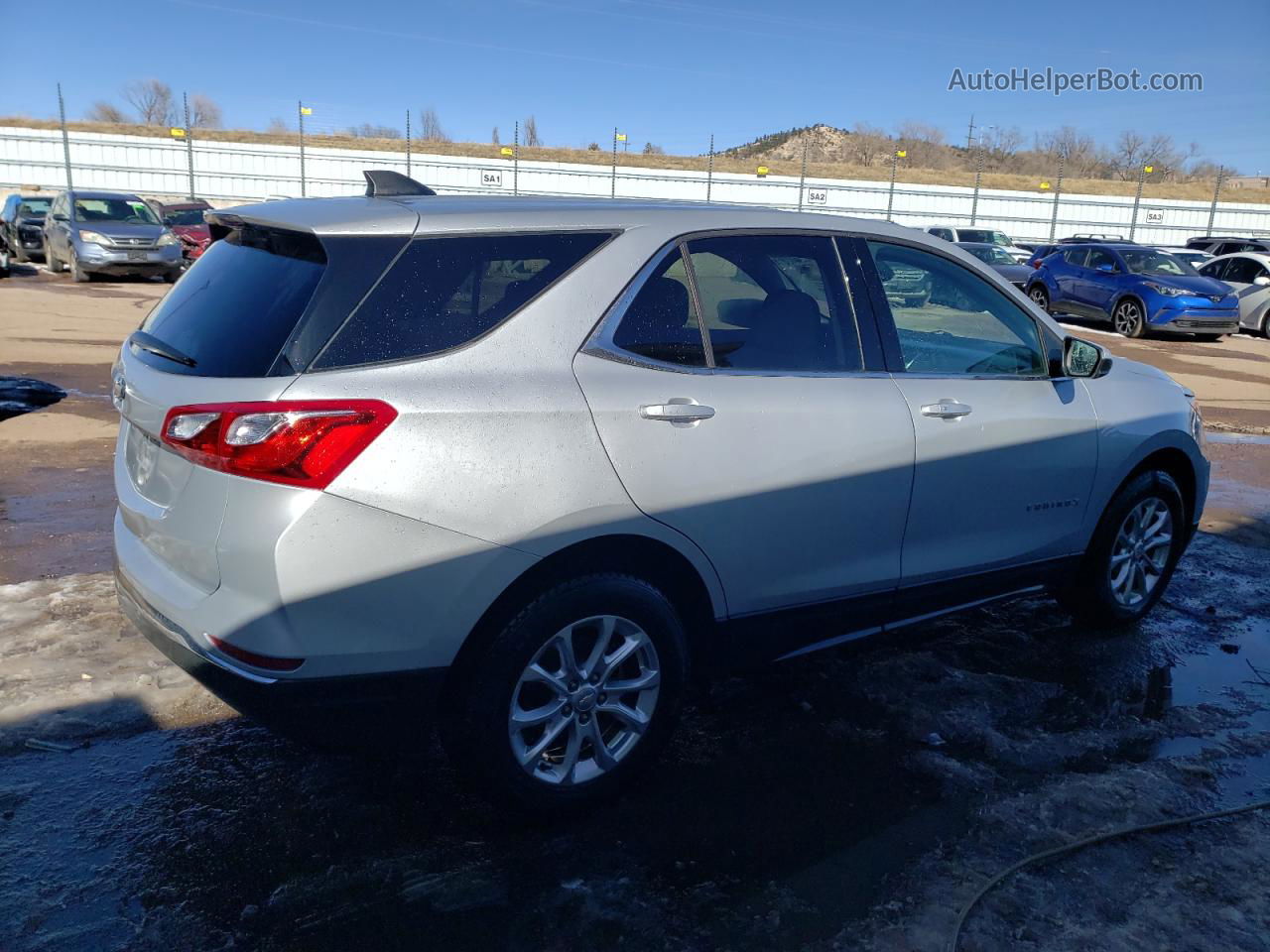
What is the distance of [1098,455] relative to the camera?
14.2ft

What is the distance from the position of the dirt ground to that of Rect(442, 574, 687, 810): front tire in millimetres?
185

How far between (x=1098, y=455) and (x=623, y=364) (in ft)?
7.88

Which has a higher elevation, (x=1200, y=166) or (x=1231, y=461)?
(x=1200, y=166)

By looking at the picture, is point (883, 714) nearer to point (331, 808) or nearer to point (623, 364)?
point (623, 364)

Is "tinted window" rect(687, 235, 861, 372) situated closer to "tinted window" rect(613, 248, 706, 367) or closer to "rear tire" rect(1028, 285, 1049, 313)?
"tinted window" rect(613, 248, 706, 367)

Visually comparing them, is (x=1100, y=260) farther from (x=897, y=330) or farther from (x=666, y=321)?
(x=666, y=321)

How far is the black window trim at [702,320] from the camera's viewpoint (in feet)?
9.96

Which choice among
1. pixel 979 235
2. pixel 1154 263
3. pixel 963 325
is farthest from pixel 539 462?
pixel 979 235

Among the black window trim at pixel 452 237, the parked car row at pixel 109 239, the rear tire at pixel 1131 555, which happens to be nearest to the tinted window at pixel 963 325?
the rear tire at pixel 1131 555

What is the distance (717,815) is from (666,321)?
1.54m

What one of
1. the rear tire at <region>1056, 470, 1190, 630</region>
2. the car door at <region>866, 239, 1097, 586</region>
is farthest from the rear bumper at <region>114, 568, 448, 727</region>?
the rear tire at <region>1056, 470, 1190, 630</region>

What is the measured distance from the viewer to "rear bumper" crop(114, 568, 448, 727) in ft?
8.56

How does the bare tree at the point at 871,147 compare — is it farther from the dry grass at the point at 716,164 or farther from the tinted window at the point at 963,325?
the tinted window at the point at 963,325

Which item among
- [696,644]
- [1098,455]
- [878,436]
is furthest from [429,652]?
[1098,455]
